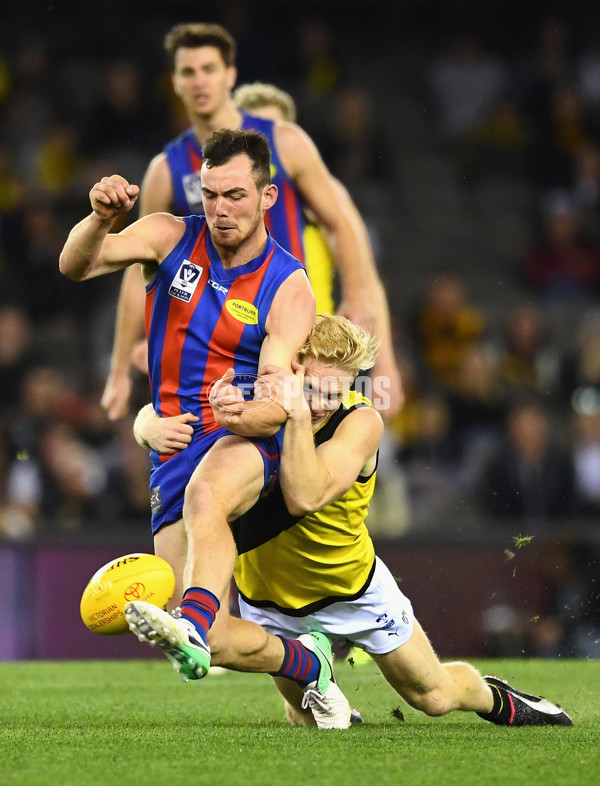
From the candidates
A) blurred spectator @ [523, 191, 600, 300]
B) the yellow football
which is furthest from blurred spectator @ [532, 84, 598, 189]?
the yellow football

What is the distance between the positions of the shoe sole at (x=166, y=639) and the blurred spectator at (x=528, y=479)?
17.1ft

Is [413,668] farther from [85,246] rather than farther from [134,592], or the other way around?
[85,246]

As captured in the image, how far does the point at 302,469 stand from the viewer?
4504mm

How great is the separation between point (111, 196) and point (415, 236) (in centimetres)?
939

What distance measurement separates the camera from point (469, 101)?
1380 centimetres

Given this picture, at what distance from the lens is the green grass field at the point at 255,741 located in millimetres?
3666

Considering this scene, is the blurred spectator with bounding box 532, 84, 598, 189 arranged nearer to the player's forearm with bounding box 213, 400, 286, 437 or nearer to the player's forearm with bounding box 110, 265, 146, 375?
the player's forearm with bounding box 110, 265, 146, 375

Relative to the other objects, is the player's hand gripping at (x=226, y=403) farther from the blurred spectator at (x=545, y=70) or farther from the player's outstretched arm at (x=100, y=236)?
the blurred spectator at (x=545, y=70)

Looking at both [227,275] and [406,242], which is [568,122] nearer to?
[406,242]

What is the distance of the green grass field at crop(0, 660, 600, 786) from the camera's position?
367 cm

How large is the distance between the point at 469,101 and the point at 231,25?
8.29 ft

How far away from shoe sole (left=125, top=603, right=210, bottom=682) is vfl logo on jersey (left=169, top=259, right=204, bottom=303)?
138cm

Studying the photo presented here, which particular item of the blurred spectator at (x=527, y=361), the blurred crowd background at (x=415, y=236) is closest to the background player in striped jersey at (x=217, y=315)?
the blurred crowd background at (x=415, y=236)

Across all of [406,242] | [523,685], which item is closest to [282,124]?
[523,685]
